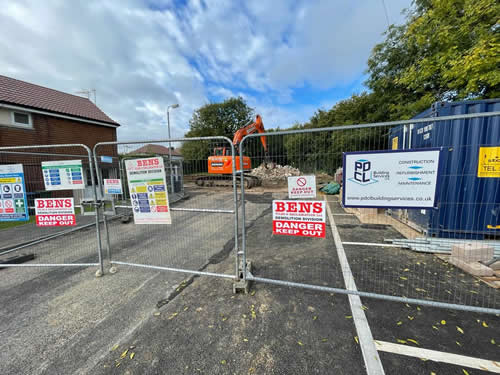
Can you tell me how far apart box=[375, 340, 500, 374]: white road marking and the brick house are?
8492mm

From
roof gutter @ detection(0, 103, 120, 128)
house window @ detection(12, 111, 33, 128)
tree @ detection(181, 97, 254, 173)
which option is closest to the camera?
roof gutter @ detection(0, 103, 120, 128)

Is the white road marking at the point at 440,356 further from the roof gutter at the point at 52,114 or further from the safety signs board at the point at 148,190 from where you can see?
the roof gutter at the point at 52,114

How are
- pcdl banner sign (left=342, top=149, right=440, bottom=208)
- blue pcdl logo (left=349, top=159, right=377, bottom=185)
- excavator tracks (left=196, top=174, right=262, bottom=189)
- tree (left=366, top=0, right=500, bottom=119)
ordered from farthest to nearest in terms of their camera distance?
excavator tracks (left=196, top=174, right=262, bottom=189)
tree (left=366, top=0, right=500, bottom=119)
blue pcdl logo (left=349, top=159, right=377, bottom=185)
pcdl banner sign (left=342, top=149, right=440, bottom=208)

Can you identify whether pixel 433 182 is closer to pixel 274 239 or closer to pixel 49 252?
pixel 274 239

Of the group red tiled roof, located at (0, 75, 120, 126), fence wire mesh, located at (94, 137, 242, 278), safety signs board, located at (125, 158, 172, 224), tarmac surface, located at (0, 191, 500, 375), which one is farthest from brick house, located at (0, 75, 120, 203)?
tarmac surface, located at (0, 191, 500, 375)

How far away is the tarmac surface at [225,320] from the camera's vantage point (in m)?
2.03

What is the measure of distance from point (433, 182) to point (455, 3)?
34.6ft

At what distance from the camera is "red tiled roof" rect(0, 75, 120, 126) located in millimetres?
10731

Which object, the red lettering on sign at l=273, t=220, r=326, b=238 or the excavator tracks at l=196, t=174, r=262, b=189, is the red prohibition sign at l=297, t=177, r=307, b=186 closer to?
the red lettering on sign at l=273, t=220, r=326, b=238

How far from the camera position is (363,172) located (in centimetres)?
273

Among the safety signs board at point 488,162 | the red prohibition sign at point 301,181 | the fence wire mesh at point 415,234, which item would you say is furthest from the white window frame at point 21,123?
the safety signs board at point 488,162

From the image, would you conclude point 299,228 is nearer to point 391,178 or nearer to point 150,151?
point 391,178

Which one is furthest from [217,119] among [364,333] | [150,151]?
[364,333]

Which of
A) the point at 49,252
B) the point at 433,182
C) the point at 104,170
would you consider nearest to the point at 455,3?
the point at 433,182
